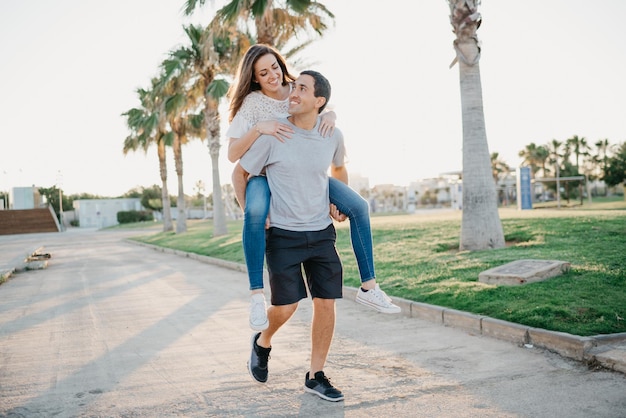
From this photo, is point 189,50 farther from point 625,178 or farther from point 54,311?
point 625,178

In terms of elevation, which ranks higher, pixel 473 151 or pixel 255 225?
pixel 473 151

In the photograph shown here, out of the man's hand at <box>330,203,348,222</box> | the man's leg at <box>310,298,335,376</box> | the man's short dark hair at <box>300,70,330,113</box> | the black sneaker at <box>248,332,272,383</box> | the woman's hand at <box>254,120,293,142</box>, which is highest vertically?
the man's short dark hair at <box>300,70,330,113</box>

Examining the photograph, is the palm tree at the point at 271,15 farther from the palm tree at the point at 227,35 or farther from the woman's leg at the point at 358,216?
the woman's leg at the point at 358,216

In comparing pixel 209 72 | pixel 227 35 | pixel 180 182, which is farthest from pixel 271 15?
pixel 180 182

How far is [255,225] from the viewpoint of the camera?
3.43 meters

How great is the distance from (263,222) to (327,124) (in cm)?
77

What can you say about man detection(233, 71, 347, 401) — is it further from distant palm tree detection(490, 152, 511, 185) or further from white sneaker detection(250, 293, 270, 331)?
distant palm tree detection(490, 152, 511, 185)

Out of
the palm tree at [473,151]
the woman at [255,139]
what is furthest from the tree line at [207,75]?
the woman at [255,139]

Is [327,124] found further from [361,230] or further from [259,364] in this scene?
[259,364]

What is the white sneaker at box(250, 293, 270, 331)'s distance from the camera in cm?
333

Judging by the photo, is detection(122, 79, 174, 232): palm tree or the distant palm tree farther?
the distant palm tree

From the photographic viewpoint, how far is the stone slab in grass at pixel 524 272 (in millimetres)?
6945

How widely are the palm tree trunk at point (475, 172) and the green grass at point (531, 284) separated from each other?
42 cm

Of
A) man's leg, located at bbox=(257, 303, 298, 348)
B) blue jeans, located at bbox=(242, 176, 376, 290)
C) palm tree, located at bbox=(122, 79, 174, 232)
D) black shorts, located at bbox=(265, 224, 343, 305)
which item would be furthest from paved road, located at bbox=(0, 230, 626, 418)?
palm tree, located at bbox=(122, 79, 174, 232)
